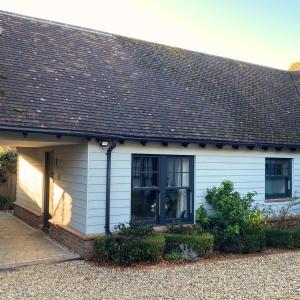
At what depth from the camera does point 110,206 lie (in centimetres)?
962

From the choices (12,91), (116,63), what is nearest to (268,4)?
(116,63)

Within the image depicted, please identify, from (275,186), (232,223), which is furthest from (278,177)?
(232,223)

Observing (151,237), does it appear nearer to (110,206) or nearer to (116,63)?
(110,206)

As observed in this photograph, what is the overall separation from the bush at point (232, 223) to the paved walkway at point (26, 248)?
385 centimetres

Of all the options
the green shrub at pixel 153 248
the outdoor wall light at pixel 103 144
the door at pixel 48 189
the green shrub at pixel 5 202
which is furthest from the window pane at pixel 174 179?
the green shrub at pixel 5 202

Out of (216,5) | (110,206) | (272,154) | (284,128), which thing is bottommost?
(110,206)

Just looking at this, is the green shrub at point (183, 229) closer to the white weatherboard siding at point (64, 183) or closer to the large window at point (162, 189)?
the large window at point (162, 189)

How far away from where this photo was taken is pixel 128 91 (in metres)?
11.6

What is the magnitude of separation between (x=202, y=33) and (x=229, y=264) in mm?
8296

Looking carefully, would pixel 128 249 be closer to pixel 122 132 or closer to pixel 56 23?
pixel 122 132

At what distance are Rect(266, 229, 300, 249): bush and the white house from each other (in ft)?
5.02

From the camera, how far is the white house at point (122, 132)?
30.9 ft

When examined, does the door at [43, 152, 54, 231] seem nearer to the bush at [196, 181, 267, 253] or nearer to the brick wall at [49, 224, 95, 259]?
the brick wall at [49, 224, 95, 259]

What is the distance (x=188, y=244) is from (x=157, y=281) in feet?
6.83
